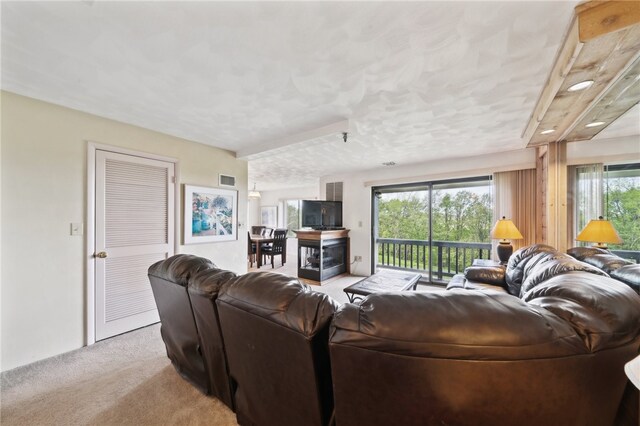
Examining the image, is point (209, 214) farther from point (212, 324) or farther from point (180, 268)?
point (212, 324)

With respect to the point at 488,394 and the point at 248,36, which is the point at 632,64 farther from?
the point at 248,36

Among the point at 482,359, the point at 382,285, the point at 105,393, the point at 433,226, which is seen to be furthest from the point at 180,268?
the point at 433,226

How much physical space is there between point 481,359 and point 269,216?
813 centimetres

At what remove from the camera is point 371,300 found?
0.84 m

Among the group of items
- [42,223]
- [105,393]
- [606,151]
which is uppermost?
[606,151]

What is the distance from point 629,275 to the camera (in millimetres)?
1661

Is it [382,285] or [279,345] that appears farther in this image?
[382,285]

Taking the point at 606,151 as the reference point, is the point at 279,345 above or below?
below

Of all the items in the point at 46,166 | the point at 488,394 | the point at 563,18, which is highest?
the point at 563,18

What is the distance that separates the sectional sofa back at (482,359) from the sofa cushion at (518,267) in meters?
1.96

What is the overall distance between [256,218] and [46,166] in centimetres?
666

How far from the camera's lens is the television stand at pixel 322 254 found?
4707 millimetres

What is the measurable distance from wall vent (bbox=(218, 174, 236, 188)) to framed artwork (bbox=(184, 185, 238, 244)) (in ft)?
0.31

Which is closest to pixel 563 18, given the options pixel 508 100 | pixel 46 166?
pixel 508 100
